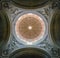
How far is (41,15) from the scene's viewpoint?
1611 centimetres

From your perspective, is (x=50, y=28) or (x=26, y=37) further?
(x=26, y=37)

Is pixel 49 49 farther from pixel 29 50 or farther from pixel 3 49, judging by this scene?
pixel 3 49

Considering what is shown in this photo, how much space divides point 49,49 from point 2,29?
2.60m

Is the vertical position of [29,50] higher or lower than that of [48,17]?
lower

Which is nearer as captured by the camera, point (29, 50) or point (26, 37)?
point (29, 50)

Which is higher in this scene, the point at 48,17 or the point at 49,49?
the point at 48,17

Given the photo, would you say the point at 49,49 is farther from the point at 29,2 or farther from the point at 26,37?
A: the point at 29,2

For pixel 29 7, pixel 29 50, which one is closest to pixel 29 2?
pixel 29 7

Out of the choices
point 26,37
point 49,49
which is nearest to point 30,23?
point 26,37

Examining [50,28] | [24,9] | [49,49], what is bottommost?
[49,49]

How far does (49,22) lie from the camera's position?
15742mm

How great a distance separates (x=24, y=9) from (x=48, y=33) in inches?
68.6

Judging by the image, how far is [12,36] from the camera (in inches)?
631

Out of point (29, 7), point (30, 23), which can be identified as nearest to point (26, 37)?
point (30, 23)
